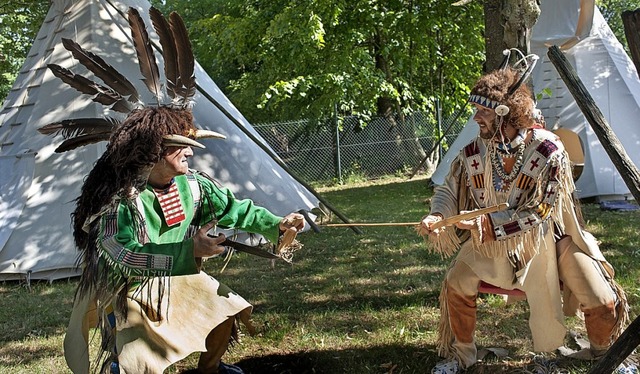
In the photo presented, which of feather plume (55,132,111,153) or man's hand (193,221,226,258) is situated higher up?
feather plume (55,132,111,153)

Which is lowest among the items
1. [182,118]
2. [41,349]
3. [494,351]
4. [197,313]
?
[41,349]

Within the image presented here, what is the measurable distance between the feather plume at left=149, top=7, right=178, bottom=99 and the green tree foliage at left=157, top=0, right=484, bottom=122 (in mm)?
8869

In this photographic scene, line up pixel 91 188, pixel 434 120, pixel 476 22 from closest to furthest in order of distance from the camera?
pixel 91 188
pixel 476 22
pixel 434 120

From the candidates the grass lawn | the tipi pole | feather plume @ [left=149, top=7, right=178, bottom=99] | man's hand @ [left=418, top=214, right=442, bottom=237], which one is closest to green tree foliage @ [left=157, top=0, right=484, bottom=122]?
the grass lawn

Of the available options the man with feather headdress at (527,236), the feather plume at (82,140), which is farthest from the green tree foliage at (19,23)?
the man with feather headdress at (527,236)

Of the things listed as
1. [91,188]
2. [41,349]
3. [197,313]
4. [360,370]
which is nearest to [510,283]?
[360,370]

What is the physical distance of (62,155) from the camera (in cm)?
614

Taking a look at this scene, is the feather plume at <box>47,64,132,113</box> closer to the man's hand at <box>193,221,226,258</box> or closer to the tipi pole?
the man's hand at <box>193,221,226,258</box>

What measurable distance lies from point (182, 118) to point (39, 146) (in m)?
3.74

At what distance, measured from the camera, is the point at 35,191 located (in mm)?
6020

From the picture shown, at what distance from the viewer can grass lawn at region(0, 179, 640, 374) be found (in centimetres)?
370

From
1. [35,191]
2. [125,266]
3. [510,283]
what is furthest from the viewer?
[35,191]

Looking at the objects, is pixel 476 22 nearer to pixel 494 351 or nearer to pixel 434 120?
pixel 434 120

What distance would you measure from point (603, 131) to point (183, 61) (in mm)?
1970
